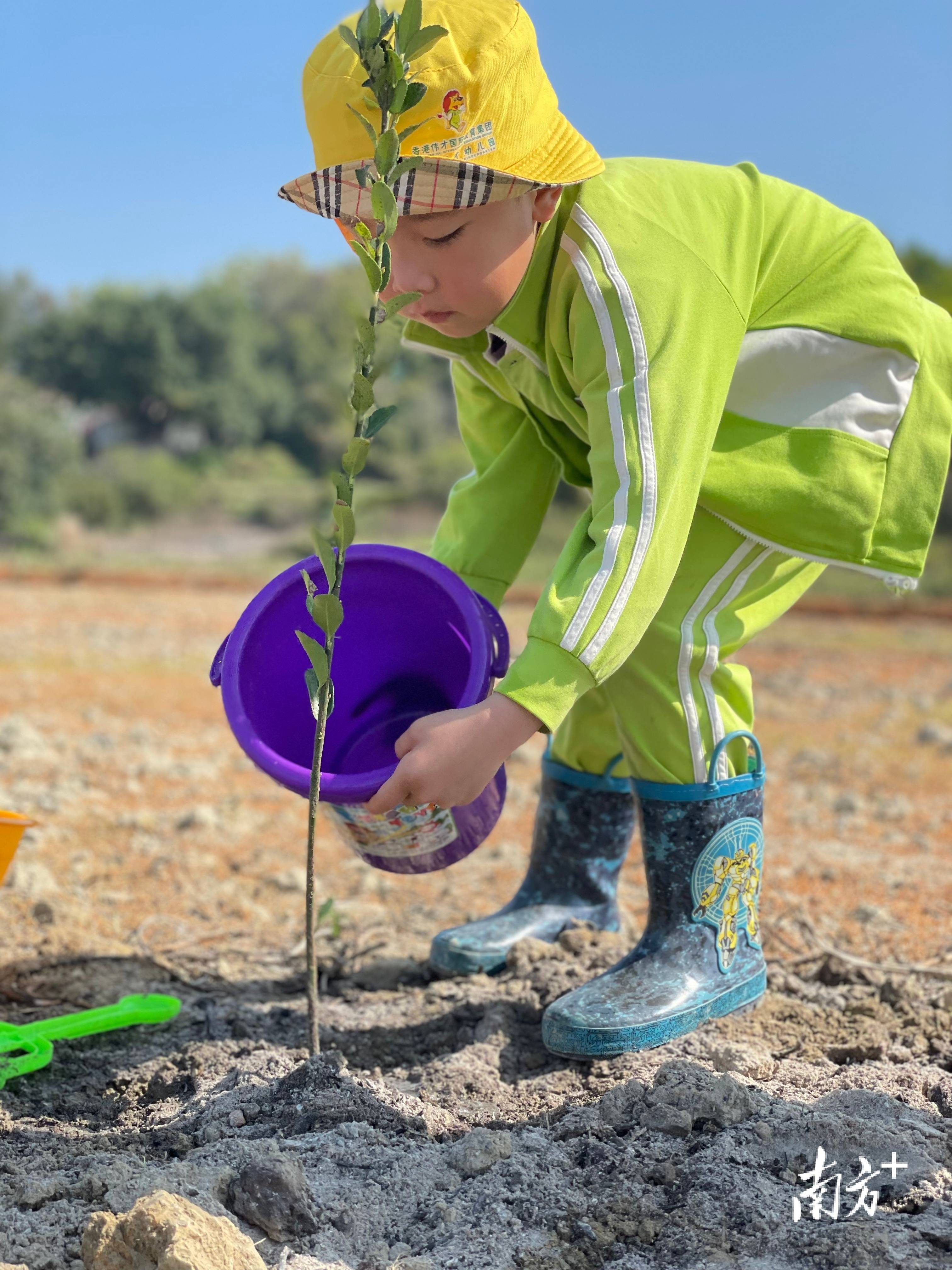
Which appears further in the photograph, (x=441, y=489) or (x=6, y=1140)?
(x=441, y=489)

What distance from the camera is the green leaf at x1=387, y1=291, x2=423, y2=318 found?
1336 millimetres

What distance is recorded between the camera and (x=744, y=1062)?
64.6 inches

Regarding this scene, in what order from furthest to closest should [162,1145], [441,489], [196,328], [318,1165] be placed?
[196,328] < [441,489] < [162,1145] < [318,1165]

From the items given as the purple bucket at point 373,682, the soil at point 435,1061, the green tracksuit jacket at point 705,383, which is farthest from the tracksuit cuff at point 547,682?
the soil at point 435,1061

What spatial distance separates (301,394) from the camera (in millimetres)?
27562

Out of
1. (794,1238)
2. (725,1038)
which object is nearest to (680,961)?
(725,1038)

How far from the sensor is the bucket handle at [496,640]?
1690 mm

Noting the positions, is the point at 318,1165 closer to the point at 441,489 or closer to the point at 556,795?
the point at 556,795

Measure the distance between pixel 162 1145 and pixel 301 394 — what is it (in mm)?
27095

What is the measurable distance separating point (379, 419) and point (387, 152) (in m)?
0.29

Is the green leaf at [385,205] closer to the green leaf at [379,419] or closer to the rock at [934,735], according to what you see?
the green leaf at [379,419]

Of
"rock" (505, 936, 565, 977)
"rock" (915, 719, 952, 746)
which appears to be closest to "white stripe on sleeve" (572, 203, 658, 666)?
"rock" (505, 936, 565, 977)

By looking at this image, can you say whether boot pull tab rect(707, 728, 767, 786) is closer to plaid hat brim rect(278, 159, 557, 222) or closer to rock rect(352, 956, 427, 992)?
rock rect(352, 956, 427, 992)

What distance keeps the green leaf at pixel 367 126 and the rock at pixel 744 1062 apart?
1.28m
